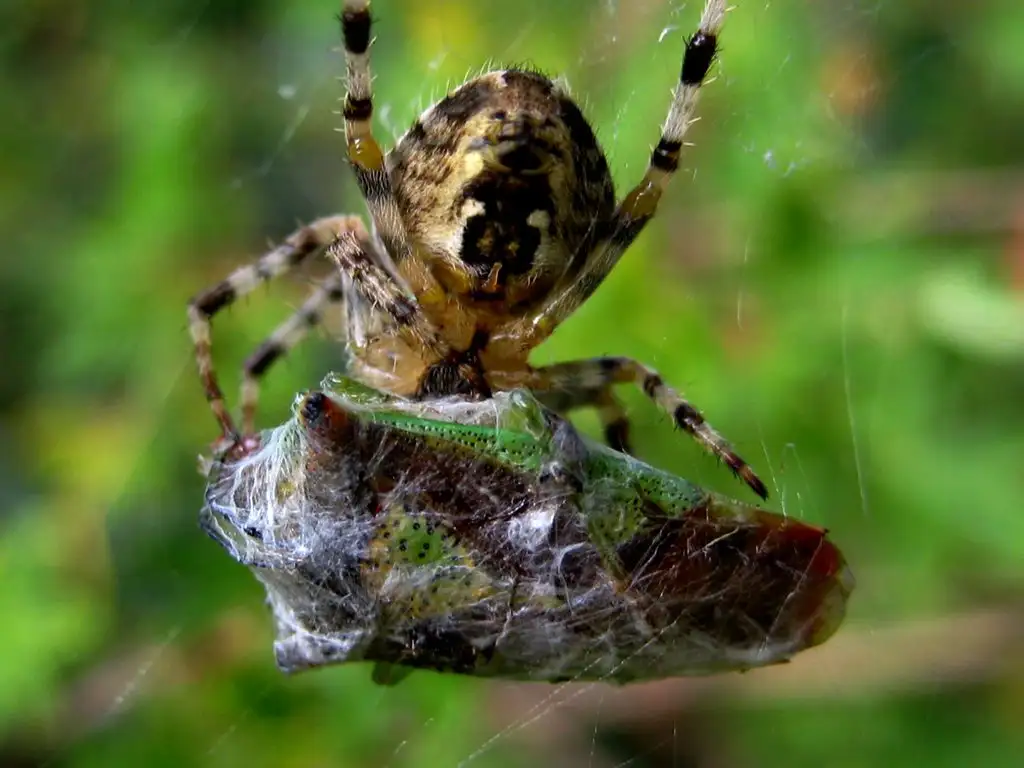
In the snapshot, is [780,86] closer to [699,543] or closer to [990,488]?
[990,488]

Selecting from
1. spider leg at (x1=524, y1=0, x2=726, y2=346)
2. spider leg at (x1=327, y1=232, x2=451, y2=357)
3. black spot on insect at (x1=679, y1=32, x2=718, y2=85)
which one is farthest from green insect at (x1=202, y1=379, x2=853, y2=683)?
black spot on insect at (x1=679, y1=32, x2=718, y2=85)

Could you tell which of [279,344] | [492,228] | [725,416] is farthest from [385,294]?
[725,416]

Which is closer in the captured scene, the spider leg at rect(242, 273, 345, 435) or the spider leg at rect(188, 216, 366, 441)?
the spider leg at rect(188, 216, 366, 441)

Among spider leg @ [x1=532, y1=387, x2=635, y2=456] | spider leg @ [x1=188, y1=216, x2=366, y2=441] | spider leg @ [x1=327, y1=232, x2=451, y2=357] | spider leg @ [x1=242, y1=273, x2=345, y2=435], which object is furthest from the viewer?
spider leg @ [x1=242, y1=273, x2=345, y2=435]

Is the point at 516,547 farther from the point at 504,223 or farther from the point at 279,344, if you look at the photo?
the point at 279,344

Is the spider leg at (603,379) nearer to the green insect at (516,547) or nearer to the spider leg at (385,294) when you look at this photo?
the spider leg at (385,294)

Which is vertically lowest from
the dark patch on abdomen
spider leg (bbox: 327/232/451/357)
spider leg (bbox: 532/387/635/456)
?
spider leg (bbox: 532/387/635/456)

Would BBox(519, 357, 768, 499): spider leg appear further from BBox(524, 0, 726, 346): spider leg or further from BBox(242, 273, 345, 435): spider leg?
BBox(242, 273, 345, 435): spider leg

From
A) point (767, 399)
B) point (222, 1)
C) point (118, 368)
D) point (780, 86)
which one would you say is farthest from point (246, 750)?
point (222, 1)
